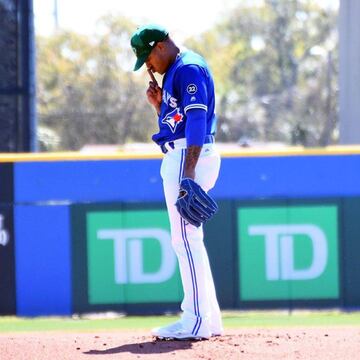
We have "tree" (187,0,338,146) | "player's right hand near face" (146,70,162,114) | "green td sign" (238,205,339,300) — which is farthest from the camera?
"tree" (187,0,338,146)

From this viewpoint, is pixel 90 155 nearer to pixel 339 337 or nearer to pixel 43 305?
pixel 43 305

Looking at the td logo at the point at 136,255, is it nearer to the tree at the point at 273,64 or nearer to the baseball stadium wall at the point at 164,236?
the baseball stadium wall at the point at 164,236

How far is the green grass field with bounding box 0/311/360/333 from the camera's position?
7824 mm

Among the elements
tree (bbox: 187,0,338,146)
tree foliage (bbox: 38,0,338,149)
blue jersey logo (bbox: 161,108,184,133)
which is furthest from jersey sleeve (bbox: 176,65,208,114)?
tree (bbox: 187,0,338,146)

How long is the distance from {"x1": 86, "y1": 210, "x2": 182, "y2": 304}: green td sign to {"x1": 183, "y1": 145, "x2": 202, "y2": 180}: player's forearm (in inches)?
102

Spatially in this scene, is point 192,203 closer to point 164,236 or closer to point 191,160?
point 191,160

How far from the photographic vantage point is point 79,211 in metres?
8.56

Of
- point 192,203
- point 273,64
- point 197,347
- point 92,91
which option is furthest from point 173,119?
point 273,64

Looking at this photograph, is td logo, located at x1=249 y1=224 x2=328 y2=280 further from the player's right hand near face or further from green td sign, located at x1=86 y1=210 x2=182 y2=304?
the player's right hand near face

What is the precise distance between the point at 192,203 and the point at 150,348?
88 centimetres

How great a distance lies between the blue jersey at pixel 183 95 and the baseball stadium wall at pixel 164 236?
2.32 m

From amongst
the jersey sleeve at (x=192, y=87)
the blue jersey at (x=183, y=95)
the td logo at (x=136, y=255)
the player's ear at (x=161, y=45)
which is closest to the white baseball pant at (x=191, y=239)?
the blue jersey at (x=183, y=95)

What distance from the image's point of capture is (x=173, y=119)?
6129mm

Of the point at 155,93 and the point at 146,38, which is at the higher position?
the point at 146,38
